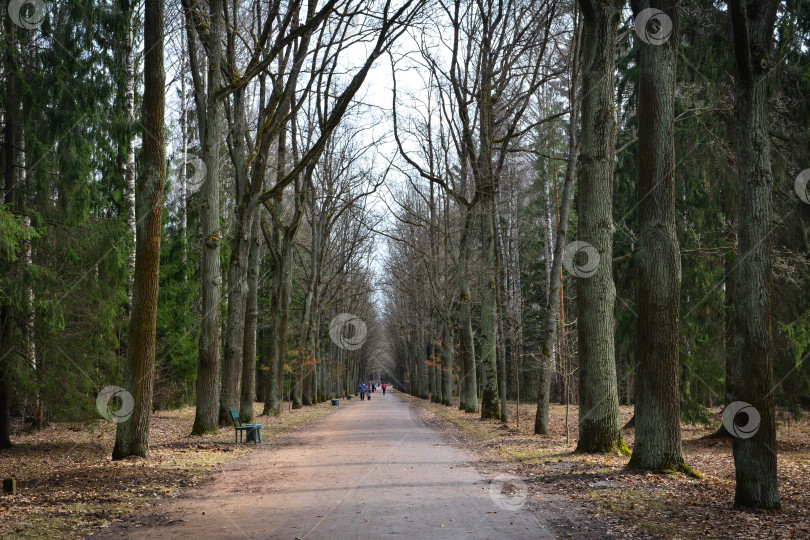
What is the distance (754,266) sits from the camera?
7234 mm

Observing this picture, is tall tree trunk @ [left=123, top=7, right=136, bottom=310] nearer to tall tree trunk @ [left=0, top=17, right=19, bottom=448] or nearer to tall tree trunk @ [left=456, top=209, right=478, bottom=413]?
tall tree trunk @ [left=0, top=17, right=19, bottom=448]

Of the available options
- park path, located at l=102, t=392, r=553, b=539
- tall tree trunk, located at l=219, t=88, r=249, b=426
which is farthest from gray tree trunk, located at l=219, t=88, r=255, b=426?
park path, located at l=102, t=392, r=553, b=539

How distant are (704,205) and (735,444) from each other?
1157cm

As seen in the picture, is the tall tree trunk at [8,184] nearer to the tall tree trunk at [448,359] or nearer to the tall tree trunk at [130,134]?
the tall tree trunk at [130,134]

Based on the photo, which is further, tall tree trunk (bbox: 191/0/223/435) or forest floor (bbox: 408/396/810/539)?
tall tree trunk (bbox: 191/0/223/435)

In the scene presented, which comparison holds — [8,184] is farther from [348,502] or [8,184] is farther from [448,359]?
[448,359]

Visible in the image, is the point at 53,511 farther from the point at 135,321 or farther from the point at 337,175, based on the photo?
the point at 337,175

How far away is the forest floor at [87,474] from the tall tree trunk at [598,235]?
6.88 meters

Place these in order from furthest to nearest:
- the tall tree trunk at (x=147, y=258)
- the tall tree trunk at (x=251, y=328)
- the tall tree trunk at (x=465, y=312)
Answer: the tall tree trunk at (x=465, y=312) < the tall tree trunk at (x=251, y=328) < the tall tree trunk at (x=147, y=258)

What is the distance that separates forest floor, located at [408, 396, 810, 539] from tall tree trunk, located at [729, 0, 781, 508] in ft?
1.66

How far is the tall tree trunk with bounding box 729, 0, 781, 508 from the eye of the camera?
704cm

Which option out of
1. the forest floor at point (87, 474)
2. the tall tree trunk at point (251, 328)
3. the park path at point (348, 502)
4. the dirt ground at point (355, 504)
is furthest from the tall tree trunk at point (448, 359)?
the dirt ground at point (355, 504)

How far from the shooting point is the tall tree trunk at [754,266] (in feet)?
23.1

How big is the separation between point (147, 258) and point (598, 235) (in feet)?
26.9
